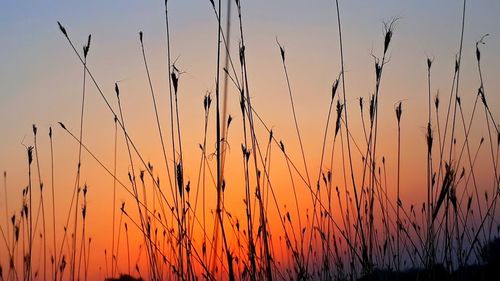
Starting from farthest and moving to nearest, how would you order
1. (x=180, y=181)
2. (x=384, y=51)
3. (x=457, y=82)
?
(x=457, y=82) → (x=384, y=51) → (x=180, y=181)

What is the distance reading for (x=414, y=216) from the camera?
4.42 m

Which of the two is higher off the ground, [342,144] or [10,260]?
[342,144]

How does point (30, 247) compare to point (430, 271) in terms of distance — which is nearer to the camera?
point (430, 271)

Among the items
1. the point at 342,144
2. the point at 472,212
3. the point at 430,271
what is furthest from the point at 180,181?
the point at 472,212

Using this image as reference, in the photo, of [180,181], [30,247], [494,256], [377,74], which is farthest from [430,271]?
[30,247]

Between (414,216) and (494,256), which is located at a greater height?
(414,216)

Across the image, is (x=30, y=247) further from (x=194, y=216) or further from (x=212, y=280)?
(x=212, y=280)

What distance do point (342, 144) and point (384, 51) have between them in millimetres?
1314

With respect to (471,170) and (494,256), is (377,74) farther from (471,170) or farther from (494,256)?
(494,256)

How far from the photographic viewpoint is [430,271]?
257 centimetres

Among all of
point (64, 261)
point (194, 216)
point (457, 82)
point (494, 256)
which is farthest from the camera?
point (64, 261)

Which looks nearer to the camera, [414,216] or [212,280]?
[212,280]

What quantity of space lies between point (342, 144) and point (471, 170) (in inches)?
30.7

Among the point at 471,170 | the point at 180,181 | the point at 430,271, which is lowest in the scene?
the point at 430,271
